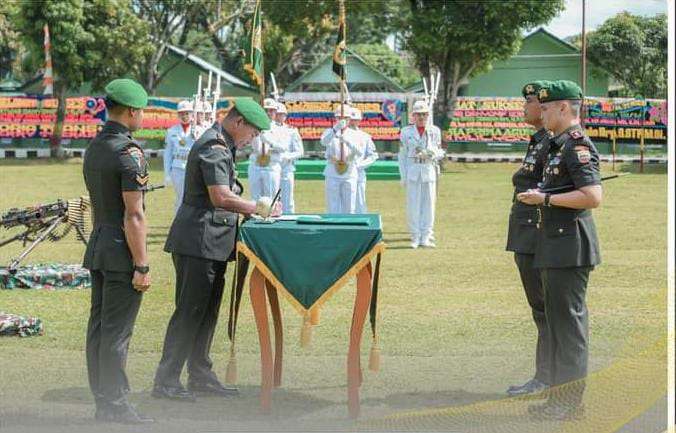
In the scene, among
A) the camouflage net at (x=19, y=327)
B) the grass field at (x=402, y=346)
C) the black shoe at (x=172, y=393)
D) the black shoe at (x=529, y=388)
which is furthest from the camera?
the camouflage net at (x=19, y=327)

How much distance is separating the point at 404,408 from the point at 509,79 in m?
39.8

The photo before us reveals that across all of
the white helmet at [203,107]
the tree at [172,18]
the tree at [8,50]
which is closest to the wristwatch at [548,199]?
the white helmet at [203,107]

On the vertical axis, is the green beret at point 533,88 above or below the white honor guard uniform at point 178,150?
above

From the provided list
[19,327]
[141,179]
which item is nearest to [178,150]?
[19,327]

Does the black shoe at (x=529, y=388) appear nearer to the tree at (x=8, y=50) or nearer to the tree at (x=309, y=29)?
the tree at (x=309, y=29)

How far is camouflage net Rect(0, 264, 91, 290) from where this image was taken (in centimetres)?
1049

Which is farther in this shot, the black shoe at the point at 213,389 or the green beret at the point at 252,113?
the black shoe at the point at 213,389

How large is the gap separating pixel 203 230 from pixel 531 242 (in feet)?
6.76

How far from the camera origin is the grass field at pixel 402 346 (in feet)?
19.8

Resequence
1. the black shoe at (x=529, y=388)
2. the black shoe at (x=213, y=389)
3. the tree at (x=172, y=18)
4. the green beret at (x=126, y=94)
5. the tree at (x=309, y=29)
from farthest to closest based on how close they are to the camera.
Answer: the tree at (x=172, y=18) < the tree at (x=309, y=29) < the black shoe at (x=213, y=389) < the black shoe at (x=529, y=388) < the green beret at (x=126, y=94)

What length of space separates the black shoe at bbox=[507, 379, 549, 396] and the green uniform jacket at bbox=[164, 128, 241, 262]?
6.44ft

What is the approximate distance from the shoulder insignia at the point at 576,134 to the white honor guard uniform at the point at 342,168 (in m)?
9.13

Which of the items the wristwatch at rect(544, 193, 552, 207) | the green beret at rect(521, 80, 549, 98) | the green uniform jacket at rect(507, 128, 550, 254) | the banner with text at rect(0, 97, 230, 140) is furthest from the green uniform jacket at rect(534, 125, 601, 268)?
the banner with text at rect(0, 97, 230, 140)

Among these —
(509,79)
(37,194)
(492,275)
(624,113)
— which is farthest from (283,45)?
(492,275)
